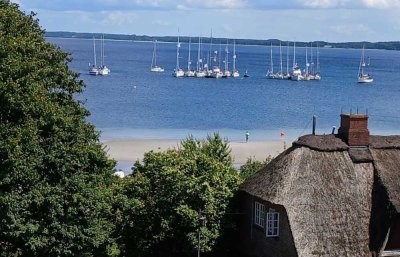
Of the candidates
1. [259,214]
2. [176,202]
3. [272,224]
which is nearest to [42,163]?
[176,202]

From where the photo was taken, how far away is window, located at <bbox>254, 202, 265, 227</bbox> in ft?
86.9

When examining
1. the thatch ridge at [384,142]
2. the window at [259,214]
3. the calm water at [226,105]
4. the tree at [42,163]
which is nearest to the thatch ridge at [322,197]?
the window at [259,214]

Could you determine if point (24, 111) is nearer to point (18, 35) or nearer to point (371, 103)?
point (18, 35)

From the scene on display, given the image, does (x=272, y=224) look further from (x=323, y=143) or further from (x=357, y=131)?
(x=357, y=131)

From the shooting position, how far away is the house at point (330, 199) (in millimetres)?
24719

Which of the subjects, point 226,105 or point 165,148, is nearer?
point 165,148

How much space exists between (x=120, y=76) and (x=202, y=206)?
131057 millimetres

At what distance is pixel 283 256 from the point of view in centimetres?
2527

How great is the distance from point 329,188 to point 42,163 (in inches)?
411

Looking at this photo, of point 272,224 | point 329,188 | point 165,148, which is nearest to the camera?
point 329,188

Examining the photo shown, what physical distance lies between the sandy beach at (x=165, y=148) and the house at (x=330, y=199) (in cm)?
2953

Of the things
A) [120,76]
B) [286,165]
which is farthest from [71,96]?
[120,76]

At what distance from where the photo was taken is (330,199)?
25.3 metres

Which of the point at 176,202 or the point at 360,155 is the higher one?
the point at 360,155
